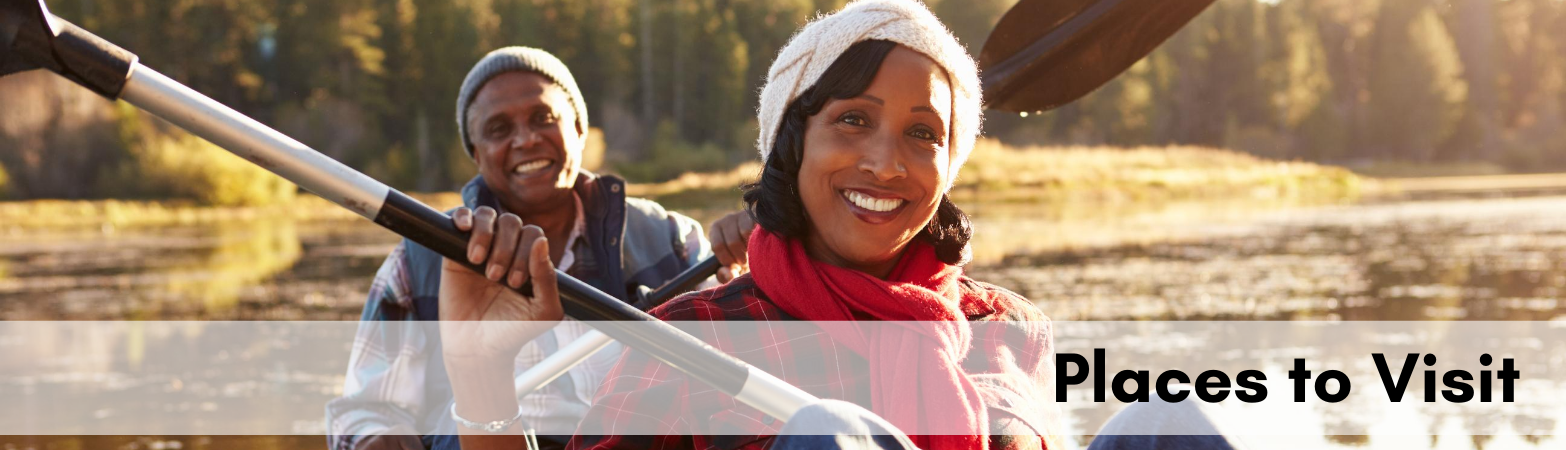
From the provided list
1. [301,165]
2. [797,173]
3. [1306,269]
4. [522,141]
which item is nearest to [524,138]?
[522,141]

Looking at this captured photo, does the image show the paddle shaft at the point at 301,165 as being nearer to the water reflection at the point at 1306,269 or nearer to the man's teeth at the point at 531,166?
the man's teeth at the point at 531,166

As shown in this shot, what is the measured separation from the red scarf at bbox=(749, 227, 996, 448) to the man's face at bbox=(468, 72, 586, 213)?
111cm

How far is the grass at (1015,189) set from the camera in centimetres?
2344

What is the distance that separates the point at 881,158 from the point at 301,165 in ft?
2.31

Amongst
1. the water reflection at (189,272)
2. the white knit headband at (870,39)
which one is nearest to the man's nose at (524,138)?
the white knit headband at (870,39)

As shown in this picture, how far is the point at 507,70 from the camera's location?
2.90 m

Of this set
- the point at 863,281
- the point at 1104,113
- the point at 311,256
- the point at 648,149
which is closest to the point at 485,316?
the point at 863,281

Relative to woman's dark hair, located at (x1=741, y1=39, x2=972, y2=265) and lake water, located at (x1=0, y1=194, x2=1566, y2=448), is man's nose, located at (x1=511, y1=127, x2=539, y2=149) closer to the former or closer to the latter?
woman's dark hair, located at (x1=741, y1=39, x2=972, y2=265)

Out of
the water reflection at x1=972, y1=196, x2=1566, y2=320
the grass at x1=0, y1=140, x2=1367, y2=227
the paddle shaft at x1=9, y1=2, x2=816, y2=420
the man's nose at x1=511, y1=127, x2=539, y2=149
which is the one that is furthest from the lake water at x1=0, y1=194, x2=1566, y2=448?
the paddle shaft at x1=9, y1=2, x2=816, y2=420

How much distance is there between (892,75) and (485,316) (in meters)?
0.63

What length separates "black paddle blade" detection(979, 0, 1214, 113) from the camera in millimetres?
2455

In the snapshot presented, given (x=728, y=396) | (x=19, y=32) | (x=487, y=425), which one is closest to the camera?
(x=19, y=32)

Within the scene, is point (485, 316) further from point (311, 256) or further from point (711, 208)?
point (711, 208)

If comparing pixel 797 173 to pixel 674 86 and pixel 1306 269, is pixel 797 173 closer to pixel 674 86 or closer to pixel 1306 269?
pixel 1306 269
